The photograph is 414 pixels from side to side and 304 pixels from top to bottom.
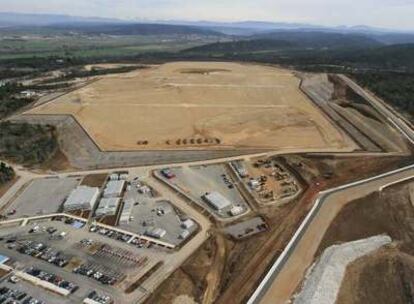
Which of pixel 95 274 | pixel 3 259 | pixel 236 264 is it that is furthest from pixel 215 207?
pixel 3 259

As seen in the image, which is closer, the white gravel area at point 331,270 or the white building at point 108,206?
the white gravel area at point 331,270

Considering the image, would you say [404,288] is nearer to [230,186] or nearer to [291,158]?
[230,186]

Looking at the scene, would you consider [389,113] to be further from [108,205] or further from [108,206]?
[108,206]

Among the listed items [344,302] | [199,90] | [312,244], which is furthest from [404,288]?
[199,90]

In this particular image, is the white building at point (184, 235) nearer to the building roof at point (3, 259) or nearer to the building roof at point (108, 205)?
the building roof at point (108, 205)

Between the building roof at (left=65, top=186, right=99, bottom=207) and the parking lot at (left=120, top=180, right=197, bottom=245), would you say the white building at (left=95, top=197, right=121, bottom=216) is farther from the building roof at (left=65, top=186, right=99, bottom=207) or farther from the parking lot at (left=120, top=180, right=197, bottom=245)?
the building roof at (left=65, top=186, right=99, bottom=207)

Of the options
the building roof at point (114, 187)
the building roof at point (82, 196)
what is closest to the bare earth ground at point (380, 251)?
the building roof at point (114, 187)

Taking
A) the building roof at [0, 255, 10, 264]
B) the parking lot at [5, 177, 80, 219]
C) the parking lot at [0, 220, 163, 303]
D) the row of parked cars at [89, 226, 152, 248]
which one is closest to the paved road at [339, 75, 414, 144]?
the row of parked cars at [89, 226, 152, 248]
